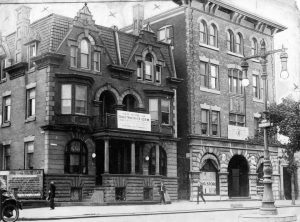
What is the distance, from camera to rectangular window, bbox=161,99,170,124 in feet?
132

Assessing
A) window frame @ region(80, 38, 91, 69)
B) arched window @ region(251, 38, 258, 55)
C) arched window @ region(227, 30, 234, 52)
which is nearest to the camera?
window frame @ region(80, 38, 91, 69)

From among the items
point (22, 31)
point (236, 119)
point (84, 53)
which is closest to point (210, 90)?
point (236, 119)

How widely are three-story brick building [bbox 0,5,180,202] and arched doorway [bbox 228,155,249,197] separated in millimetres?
7578

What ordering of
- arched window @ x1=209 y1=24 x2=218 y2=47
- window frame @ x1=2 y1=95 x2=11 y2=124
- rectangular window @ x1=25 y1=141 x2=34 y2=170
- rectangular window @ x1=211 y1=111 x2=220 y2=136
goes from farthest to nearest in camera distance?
arched window @ x1=209 y1=24 x2=218 y2=47 → rectangular window @ x1=211 y1=111 x2=220 y2=136 → window frame @ x1=2 y1=95 x2=11 y2=124 → rectangular window @ x1=25 y1=141 x2=34 y2=170

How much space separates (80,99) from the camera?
35.0 meters

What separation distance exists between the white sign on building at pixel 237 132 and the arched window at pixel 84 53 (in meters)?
15.1

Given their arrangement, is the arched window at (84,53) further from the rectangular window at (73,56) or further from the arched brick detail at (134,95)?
the arched brick detail at (134,95)

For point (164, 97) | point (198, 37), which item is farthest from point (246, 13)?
point (164, 97)

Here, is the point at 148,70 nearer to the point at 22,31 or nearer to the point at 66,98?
the point at 66,98

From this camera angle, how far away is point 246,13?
47.4m

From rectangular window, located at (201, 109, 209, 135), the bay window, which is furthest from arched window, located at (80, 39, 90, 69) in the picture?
rectangular window, located at (201, 109, 209, 135)

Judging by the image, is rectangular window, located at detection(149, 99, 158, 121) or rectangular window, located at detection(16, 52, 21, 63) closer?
rectangular window, located at detection(16, 52, 21, 63)

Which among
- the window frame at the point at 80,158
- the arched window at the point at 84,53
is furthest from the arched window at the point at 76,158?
the arched window at the point at 84,53

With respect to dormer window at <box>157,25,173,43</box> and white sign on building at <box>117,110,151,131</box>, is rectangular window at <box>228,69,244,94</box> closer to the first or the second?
dormer window at <box>157,25,173,43</box>
